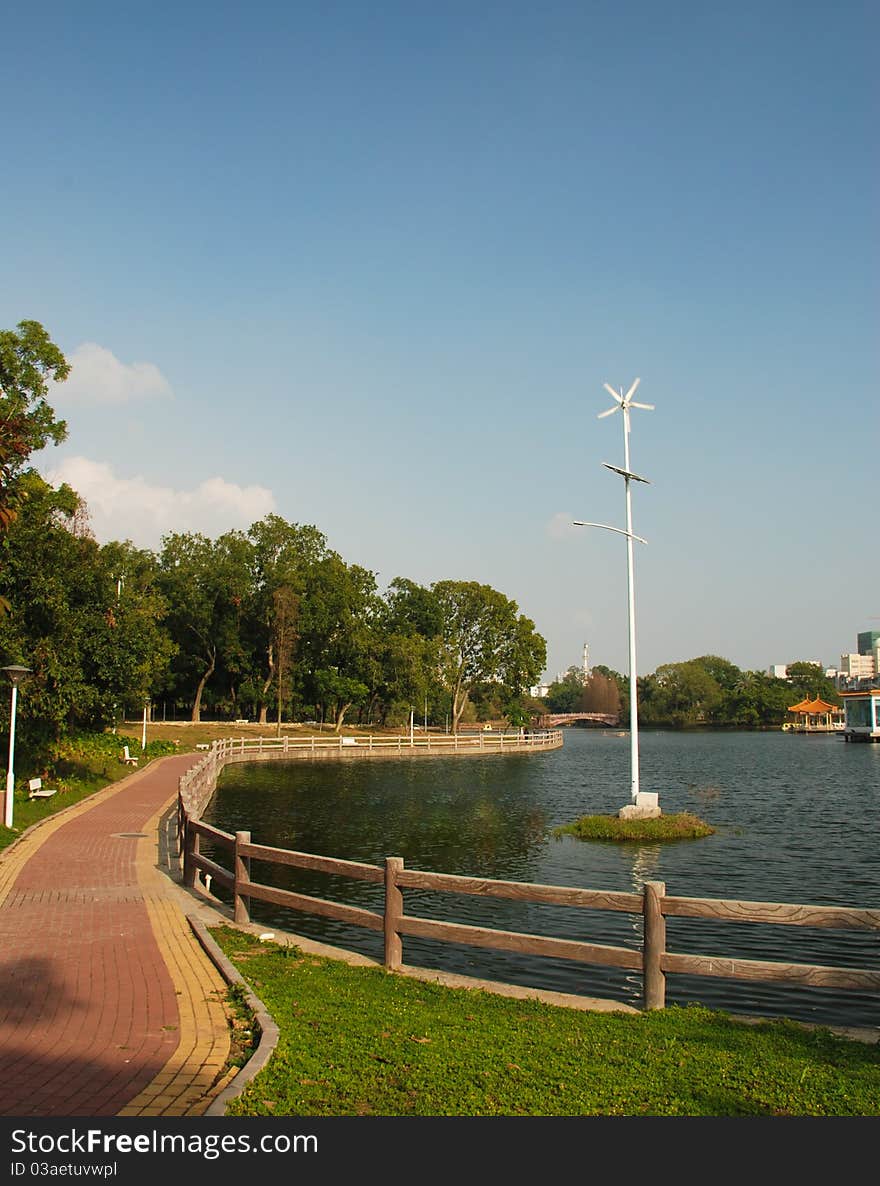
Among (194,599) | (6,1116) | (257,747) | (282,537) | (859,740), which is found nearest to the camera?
(6,1116)

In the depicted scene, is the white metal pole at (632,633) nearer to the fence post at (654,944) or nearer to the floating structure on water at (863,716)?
the fence post at (654,944)

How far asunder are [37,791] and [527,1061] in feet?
72.9

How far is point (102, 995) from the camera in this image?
843 centimetres

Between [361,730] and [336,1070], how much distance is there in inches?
3363

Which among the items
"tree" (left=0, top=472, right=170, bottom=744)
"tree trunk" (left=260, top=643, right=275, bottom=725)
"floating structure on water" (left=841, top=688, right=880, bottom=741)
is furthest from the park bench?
"floating structure on water" (left=841, top=688, right=880, bottom=741)

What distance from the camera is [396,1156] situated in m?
4.99

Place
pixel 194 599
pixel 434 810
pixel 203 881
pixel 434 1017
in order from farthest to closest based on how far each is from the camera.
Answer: pixel 194 599 → pixel 434 810 → pixel 203 881 → pixel 434 1017

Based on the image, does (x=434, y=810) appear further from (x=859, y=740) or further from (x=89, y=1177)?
(x=859, y=740)

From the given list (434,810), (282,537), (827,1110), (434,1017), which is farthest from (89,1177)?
(282,537)

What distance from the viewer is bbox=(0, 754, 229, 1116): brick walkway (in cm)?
609

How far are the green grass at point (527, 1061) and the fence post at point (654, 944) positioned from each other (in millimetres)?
213

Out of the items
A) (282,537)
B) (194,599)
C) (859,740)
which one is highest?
(282,537)

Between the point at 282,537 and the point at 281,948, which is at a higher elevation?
the point at 282,537

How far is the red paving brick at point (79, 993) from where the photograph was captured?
6.18 m
